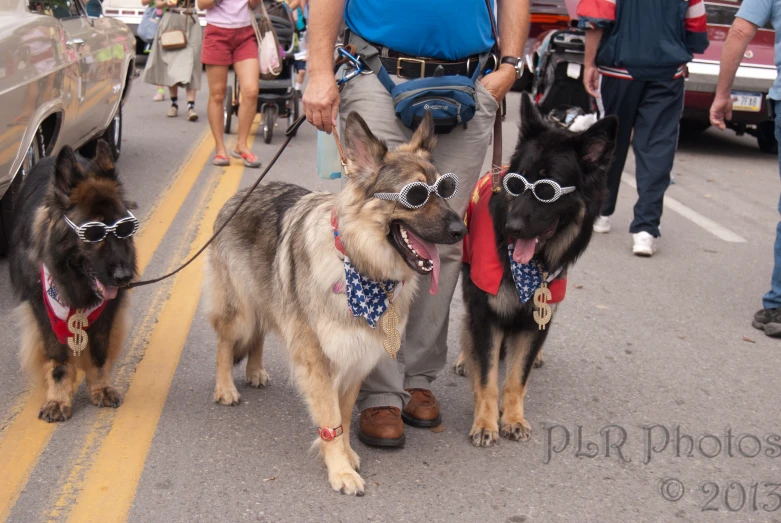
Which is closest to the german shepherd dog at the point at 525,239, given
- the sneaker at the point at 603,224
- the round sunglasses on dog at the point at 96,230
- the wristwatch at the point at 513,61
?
the wristwatch at the point at 513,61

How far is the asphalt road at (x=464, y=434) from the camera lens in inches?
135

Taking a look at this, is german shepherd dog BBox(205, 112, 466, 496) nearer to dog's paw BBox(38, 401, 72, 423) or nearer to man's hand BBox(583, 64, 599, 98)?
dog's paw BBox(38, 401, 72, 423)

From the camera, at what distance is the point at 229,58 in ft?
30.1

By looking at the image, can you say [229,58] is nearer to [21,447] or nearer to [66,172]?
[66,172]

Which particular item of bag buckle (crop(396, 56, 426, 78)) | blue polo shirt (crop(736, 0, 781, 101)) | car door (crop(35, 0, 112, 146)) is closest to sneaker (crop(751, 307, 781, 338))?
blue polo shirt (crop(736, 0, 781, 101))

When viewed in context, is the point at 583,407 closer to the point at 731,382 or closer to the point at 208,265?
the point at 731,382

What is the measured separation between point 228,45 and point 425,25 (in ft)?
18.9

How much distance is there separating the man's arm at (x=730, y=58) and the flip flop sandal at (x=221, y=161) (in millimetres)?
5438

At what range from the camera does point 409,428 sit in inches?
166

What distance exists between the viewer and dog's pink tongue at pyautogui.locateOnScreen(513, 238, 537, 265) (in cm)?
404

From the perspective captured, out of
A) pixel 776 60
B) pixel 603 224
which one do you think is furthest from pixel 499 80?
pixel 603 224

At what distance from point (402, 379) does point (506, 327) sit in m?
0.60

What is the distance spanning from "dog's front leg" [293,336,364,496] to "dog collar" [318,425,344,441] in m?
0.01

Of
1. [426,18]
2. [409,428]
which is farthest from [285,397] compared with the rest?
[426,18]
